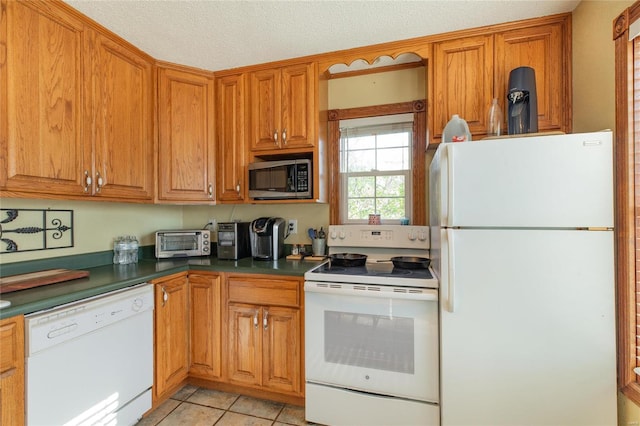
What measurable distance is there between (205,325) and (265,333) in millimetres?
450

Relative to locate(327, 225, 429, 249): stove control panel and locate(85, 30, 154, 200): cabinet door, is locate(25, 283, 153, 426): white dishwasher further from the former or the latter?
locate(327, 225, 429, 249): stove control panel

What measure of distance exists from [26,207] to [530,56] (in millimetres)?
3113

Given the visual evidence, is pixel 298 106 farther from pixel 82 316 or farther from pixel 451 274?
pixel 82 316

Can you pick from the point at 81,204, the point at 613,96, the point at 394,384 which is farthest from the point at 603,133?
the point at 81,204

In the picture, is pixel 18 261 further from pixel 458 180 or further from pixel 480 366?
pixel 480 366

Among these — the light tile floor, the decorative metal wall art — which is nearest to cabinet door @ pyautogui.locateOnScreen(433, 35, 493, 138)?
the light tile floor

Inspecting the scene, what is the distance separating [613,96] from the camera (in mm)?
1342

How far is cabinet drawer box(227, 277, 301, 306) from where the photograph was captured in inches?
73.4

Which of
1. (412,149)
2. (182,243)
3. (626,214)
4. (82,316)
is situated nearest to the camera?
(626,214)

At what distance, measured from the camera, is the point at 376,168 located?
243 centimetres

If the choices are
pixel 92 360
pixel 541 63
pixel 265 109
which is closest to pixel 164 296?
pixel 92 360

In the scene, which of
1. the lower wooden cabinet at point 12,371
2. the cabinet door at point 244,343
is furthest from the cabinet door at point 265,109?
the lower wooden cabinet at point 12,371

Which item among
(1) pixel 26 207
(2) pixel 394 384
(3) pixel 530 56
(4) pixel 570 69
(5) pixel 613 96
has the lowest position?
(2) pixel 394 384

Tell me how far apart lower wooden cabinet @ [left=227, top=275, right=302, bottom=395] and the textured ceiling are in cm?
157
